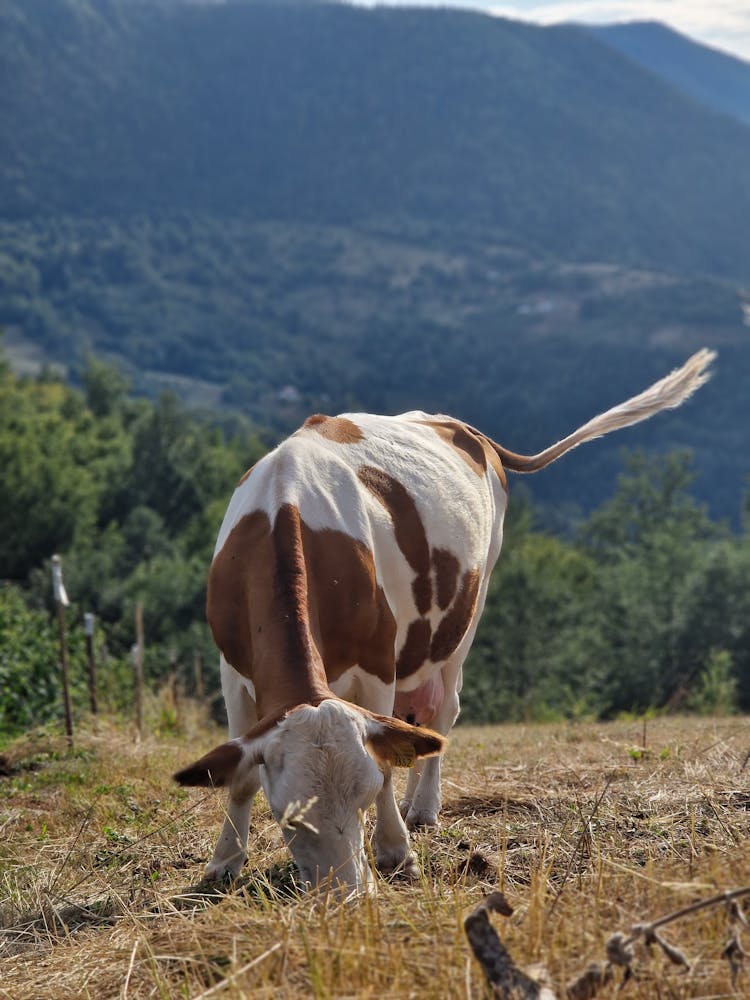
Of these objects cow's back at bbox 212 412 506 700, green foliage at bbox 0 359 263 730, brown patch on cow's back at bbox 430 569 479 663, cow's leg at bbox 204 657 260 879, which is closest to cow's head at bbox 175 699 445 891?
cow's leg at bbox 204 657 260 879

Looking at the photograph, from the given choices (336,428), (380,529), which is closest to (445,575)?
(380,529)

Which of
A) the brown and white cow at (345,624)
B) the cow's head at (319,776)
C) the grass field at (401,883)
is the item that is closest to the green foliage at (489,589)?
the grass field at (401,883)

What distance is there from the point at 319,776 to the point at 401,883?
0.88 meters

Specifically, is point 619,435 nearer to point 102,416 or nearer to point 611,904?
point 102,416

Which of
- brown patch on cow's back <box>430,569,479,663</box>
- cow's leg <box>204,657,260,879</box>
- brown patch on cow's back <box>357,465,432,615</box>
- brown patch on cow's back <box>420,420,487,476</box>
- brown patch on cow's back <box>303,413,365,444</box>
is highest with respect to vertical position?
brown patch on cow's back <box>303,413,365,444</box>

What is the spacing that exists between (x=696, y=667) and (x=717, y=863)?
38.2m

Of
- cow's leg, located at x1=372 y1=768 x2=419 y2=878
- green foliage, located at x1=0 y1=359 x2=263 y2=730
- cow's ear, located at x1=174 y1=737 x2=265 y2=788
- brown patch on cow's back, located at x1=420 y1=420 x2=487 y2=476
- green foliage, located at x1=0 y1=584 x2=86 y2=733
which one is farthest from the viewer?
green foliage, located at x1=0 y1=359 x2=263 y2=730

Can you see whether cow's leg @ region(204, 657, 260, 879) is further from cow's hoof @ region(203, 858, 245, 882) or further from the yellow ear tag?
the yellow ear tag

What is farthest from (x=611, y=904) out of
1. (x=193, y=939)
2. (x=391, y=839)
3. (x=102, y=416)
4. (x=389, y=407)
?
(x=389, y=407)

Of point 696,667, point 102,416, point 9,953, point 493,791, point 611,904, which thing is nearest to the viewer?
point 611,904

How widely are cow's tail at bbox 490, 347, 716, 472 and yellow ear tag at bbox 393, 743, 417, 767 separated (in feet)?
13.0

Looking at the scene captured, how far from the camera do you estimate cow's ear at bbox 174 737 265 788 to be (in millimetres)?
4664

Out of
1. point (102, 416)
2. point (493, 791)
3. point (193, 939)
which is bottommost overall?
point (493, 791)

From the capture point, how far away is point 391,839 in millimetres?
5742
